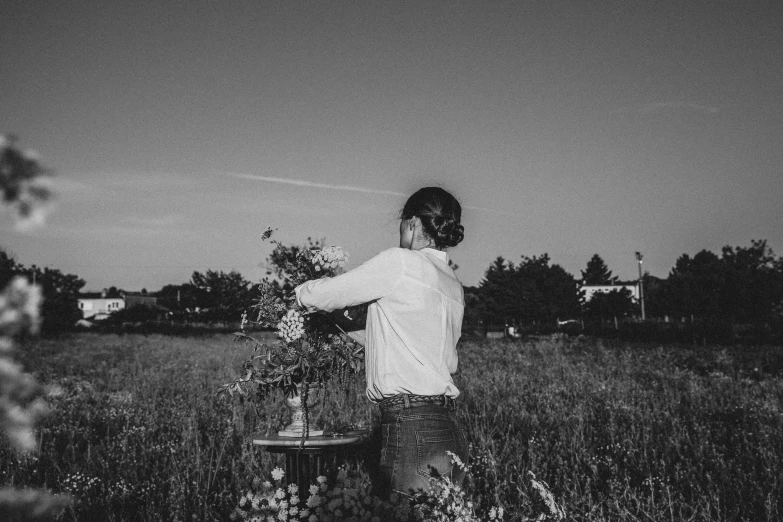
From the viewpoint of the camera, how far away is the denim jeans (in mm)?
2449

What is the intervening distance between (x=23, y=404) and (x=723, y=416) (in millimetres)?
9072

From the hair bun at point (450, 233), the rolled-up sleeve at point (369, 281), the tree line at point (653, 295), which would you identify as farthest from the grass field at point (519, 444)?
the tree line at point (653, 295)

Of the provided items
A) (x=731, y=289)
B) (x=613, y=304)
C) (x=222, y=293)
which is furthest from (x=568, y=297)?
(x=222, y=293)

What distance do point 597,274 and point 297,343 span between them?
5265 inches

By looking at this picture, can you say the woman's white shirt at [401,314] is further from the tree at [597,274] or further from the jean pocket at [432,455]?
the tree at [597,274]

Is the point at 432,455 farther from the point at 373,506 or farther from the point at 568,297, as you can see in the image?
the point at 568,297

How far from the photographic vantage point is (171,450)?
19.3 ft

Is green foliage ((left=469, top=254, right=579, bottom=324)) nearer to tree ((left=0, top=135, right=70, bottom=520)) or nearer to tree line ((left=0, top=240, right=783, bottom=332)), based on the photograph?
tree line ((left=0, top=240, right=783, bottom=332))

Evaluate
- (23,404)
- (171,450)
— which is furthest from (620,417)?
(23,404)

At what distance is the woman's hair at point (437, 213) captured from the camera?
8.79ft

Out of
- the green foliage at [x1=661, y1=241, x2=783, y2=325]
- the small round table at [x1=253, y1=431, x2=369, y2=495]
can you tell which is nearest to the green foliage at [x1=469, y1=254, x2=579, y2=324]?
the green foliage at [x1=661, y1=241, x2=783, y2=325]

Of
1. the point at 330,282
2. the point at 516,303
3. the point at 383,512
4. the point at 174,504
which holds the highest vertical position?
the point at 516,303

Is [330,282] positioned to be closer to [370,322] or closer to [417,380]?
[370,322]

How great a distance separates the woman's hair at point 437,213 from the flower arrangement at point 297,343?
0.81 m
